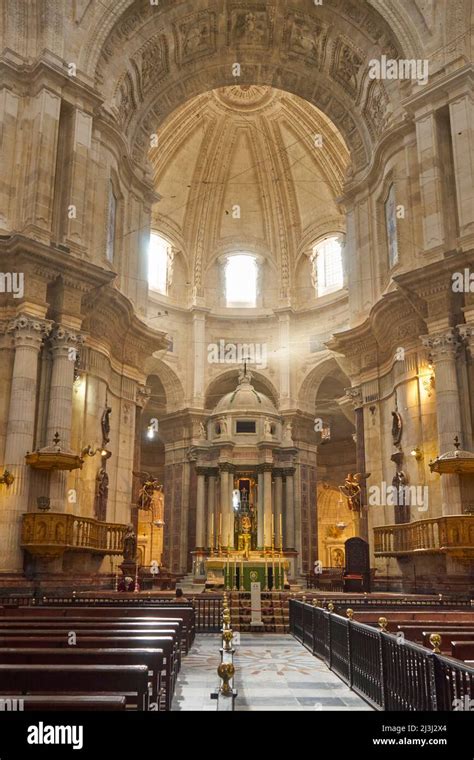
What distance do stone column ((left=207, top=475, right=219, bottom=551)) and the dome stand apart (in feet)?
11.2

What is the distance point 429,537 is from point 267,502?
1485cm

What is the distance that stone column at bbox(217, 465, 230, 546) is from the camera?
3209 centimetres

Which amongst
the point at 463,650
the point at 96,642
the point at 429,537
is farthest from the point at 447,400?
the point at 96,642

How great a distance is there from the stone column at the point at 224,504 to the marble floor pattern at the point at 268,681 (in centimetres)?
1905

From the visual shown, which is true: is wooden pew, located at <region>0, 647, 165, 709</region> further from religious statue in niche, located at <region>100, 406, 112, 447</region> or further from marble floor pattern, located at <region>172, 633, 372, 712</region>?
religious statue in niche, located at <region>100, 406, 112, 447</region>

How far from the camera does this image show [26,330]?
1786 cm

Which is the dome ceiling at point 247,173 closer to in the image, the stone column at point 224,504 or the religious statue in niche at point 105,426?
the stone column at point 224,504

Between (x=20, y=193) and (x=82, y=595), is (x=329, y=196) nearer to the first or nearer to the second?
(x=20, y=193)

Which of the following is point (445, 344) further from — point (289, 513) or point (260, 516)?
point (289, 513)

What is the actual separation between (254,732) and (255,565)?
19.2 m

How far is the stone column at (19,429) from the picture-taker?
16688mm

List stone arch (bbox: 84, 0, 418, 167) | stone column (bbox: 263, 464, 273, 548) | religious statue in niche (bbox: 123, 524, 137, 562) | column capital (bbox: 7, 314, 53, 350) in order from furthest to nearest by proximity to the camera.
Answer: stone column (bbox: 263, 464, 273, 548) < stone arch (bbox: 84, 0, 418, 167) < religious statue in niche (bbox: 123, 524, 137, 562) < column capital (bbox: 7, 314, 53, 350)

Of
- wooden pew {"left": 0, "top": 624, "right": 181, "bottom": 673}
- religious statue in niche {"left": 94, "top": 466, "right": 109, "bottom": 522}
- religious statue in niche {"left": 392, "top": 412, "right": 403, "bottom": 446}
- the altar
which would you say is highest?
religious statue in niche {"left": 392, "top": 412, "right": 403, "bottom": 446}

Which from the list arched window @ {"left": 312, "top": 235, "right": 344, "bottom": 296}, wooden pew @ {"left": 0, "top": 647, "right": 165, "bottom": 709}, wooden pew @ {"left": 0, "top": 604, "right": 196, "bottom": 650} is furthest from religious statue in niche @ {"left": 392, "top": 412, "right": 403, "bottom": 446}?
wooden pew @ {"left": 0, "top": 647, "right": 165, "bottom": 709}
